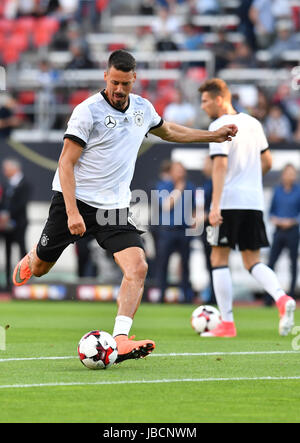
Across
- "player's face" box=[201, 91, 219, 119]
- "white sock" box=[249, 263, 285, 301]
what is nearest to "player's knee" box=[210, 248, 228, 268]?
"white sock" box=[249, 263, 285, 301]

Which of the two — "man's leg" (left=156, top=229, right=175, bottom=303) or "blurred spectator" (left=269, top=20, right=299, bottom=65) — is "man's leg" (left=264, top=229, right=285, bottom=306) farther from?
"blurred spectator" (left=269, top=20, right=299, bottom=65)

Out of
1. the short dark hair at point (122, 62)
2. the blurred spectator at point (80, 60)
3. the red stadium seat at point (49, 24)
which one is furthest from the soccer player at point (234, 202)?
the red stadium seat at point (49, 24)

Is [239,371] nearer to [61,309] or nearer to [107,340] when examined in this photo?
[107,340]

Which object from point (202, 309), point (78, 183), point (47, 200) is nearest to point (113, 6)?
point (47, 200)

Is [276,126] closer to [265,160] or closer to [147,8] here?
[147,8]

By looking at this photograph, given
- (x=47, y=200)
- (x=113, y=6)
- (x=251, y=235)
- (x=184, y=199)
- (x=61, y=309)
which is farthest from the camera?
(x=113, y=6)

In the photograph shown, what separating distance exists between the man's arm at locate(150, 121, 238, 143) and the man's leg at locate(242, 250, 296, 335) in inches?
98.0

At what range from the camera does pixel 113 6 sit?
1054 inches

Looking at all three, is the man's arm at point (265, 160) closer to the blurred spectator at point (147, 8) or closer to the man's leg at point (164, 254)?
the man's leg at point (164, 254)

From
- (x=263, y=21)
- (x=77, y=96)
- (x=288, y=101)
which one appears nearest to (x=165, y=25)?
(x=263, y=21)

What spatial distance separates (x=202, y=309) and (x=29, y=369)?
390 cm

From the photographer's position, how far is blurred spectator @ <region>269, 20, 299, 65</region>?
22766 millimetres

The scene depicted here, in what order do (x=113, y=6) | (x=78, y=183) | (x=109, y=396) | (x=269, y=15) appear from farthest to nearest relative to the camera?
1. (x=113, y=6)
2. (x=269, y=15)
3. (x=78, y=183)
4. (x=109, y=396)
